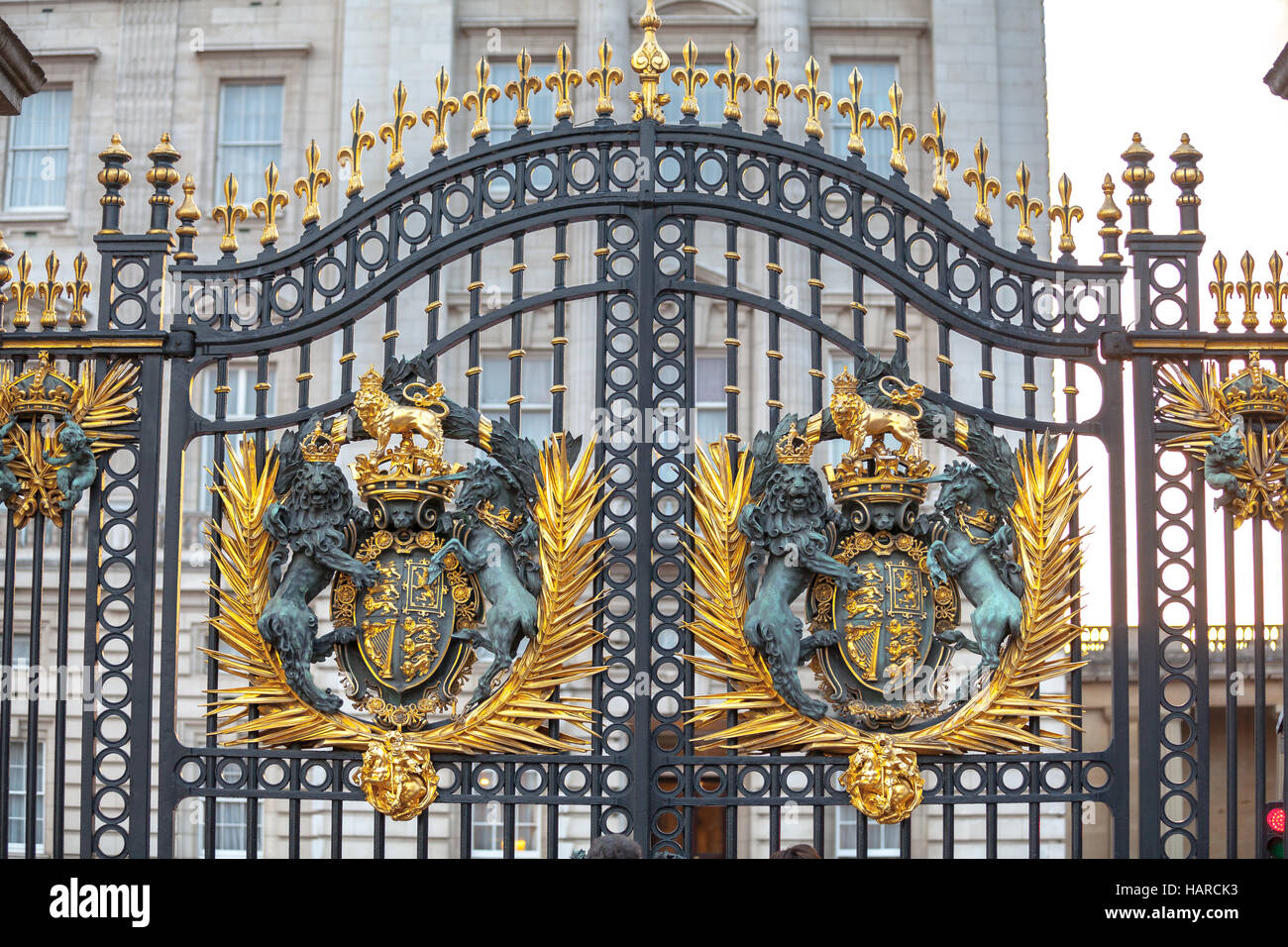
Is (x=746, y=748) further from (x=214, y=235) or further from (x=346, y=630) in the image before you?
(x=214, y=235)

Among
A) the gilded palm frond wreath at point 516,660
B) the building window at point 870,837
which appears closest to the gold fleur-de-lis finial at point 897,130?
the gilded palm frond wreath at point 516,660

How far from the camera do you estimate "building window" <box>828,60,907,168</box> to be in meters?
17.6

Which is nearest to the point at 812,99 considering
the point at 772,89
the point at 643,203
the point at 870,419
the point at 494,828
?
the point at 772,89

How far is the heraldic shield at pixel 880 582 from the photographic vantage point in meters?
8.26

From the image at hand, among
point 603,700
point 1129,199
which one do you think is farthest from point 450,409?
point 1129,199

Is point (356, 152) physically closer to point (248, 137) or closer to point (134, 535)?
point (134, 535)

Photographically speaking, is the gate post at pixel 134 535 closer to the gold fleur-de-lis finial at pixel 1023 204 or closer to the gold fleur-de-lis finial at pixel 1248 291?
the gold fleur-de-lis finial at pixel 1023 204

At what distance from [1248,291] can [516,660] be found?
3.88 m

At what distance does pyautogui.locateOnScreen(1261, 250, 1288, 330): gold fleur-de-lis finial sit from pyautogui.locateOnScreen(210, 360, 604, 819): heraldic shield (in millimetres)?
3323

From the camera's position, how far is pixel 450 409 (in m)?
8.53

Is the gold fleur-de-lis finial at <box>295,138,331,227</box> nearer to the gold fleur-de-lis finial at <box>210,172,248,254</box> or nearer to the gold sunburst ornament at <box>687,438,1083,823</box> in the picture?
the gold fleur-de-lis finial at <box>210,172,248,254</box>

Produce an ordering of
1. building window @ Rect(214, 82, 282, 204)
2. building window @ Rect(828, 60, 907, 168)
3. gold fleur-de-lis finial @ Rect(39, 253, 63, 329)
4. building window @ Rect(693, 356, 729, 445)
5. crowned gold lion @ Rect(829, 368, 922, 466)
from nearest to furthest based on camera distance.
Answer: crowned gold lion @ Rect(829, 368, 922, 466)
gold fleur-de-lis finial @ Rect(39, 253, 63, 329)
building window @ Rect(693, 356, 729, 445)
building window @ Rect(828, 60, 907, 168)
building window @ Rect(214, 82, 282, 204)

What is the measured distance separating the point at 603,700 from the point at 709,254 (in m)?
9.36

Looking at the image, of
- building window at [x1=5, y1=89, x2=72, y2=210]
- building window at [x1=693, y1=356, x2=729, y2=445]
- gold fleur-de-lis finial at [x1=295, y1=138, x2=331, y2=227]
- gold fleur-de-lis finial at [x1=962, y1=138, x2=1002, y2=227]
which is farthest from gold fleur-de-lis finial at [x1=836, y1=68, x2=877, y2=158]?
building window at [x1=5, y1=89, x2=72, y2=210]
